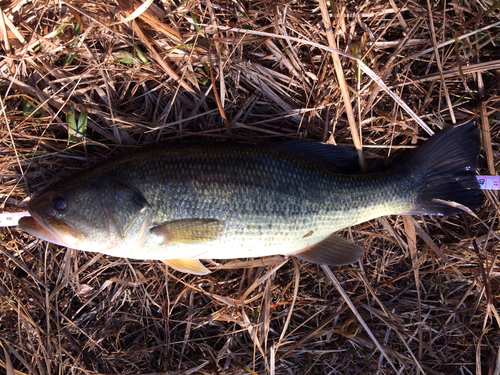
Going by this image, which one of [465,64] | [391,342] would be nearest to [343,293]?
[391,342]

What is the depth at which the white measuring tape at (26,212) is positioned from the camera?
283cm

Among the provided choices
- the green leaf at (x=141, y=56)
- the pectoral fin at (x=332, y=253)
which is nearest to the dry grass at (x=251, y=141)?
the green leaf at (x=141, y=56)

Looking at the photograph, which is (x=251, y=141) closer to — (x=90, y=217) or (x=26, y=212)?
(x=90, y=217)

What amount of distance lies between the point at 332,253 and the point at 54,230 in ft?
7.67

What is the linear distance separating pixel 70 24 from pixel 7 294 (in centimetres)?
271

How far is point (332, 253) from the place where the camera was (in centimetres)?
272

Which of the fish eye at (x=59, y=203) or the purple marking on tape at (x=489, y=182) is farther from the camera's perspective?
the purple marking on tape at (x=489, y=182)

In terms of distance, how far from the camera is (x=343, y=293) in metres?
2.88

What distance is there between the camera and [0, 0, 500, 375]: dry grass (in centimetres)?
281

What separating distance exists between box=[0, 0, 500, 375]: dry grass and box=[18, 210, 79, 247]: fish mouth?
0.61 m

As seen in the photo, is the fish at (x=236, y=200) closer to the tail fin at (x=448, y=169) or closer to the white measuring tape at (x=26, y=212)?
the tail fin at (x=448, y=169)

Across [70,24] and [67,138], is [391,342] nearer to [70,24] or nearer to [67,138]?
[67,138]

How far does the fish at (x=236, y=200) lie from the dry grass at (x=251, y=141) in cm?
31

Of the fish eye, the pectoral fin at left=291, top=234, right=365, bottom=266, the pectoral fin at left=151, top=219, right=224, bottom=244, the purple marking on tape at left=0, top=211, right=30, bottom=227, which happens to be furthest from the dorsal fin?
the purple marking on tape at left=0, top=211, right=30, bottom=227
